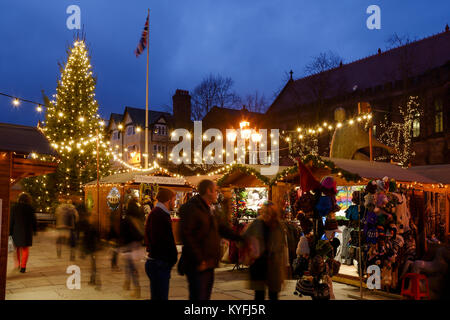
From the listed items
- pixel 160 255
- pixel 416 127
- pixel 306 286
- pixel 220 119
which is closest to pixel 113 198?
pixel 306 286

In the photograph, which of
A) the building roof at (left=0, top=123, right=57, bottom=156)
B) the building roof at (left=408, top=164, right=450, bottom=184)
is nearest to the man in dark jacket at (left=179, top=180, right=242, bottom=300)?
the building roof at (left=0, top=123, right=57, bottom=156)

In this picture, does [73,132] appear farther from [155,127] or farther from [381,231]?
[155,127]

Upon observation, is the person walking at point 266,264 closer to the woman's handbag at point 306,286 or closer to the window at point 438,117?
the woman's handbag at point 306,286

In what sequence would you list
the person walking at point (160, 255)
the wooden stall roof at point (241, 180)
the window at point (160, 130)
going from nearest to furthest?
the person walking at point (160, 255)
the wooden stall roof at point (241, 180)
the window at point (160, 130)

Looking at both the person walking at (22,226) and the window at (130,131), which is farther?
the window at (130,131)

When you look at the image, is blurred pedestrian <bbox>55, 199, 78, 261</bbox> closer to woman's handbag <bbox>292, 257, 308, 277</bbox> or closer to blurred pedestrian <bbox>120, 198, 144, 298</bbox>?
blurred pedestrian <bbox>120, 198, 144, 298</bbox>

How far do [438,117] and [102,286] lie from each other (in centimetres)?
2813

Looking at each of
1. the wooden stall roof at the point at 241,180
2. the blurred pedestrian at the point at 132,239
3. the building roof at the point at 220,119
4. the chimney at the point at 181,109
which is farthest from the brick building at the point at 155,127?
the blurred pedestrian at the point at 132,239

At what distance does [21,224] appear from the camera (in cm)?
982

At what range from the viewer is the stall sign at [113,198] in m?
17.3

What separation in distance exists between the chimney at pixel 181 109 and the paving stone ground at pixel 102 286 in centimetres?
3550

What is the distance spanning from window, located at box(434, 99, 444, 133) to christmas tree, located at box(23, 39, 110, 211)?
73.0ft

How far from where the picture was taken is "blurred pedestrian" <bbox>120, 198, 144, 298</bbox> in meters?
7.20
